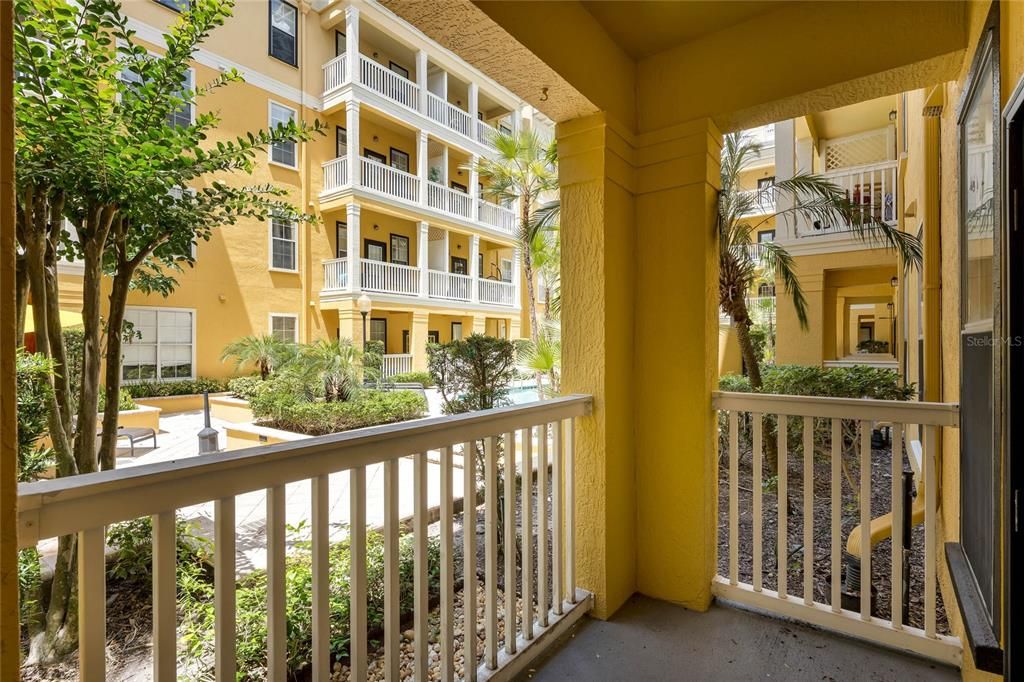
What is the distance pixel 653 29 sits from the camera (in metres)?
2.18

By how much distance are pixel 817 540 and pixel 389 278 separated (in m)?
9.35

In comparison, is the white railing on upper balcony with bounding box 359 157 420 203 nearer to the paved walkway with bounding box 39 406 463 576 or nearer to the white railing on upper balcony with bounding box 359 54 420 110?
the white railing on upper balcony with bounding box 359 54 420 110

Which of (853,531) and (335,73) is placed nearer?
(853,531)

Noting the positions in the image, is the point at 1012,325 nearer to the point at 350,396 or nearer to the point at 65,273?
the point at 350,396

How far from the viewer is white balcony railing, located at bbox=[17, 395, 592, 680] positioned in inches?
32.2

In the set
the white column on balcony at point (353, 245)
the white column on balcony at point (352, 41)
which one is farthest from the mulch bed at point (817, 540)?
the white column on balcony at point (352, 41)

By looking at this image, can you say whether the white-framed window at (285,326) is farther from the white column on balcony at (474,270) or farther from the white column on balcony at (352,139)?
the white column on balcony at (474,270)

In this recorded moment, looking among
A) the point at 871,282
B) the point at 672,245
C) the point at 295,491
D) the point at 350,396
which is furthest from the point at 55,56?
the point at 871,282

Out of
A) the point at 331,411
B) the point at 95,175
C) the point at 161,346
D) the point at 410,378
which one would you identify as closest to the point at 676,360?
the point at 95,175

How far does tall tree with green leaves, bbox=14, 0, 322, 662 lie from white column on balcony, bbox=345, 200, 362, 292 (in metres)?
7.51

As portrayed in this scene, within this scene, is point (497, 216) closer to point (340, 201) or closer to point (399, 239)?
point (399, 239)

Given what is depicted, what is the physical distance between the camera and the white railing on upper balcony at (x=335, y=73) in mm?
9562

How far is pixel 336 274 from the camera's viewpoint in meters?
10.3

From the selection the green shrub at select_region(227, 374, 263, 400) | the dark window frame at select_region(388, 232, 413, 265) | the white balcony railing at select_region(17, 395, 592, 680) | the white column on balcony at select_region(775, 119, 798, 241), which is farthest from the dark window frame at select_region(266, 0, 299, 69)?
the white balcony railing at select_region(17, 395, 592, 680)
